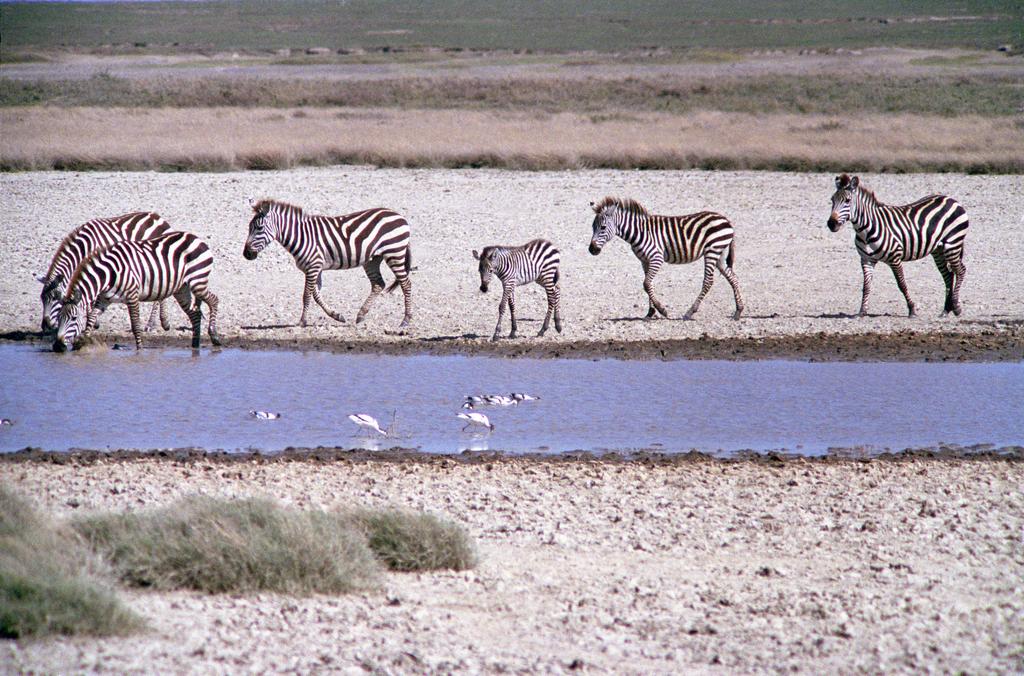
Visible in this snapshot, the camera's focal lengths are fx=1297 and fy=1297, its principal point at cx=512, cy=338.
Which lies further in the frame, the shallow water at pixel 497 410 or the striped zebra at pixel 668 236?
the striped zebra at pixel 668 236

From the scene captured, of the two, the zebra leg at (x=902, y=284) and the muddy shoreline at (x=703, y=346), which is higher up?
the zebra leg at (x=902, y=284)

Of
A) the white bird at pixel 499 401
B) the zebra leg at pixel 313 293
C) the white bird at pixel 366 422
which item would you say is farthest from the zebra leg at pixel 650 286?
the white bird at pixel 366 422

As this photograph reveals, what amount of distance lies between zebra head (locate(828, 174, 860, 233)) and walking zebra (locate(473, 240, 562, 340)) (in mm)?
3222

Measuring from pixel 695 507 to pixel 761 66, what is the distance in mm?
64714

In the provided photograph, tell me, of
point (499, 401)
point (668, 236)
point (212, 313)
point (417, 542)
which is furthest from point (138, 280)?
point (417, 542)

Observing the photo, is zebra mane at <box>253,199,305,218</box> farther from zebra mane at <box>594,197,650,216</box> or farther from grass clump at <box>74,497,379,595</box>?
grass clump at <box>74,497,379,595</box>

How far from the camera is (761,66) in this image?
228ft

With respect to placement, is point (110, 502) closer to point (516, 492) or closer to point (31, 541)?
point (31, 541)

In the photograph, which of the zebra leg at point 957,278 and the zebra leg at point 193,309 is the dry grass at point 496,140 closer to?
the zebra leg at point 957,278

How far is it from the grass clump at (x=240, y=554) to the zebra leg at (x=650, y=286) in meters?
8.21

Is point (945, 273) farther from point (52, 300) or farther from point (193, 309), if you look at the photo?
point (52, 300)

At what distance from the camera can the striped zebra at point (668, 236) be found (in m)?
14.8

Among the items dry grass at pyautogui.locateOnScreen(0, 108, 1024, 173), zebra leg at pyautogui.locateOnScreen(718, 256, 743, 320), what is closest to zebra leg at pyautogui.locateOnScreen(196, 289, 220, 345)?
zebra leg at pyautogui.locateOnScreen(718, 256, 743, 320)

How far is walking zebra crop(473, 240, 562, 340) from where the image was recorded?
44.0ft
